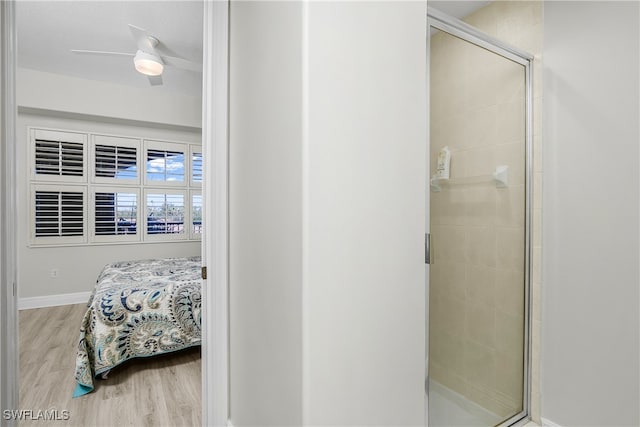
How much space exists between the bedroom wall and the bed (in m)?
1.82

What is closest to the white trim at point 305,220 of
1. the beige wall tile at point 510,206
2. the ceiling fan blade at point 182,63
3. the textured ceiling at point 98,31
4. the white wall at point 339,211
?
the white wall at point 339,211

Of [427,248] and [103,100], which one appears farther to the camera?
[103,100]

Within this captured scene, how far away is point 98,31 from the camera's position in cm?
295

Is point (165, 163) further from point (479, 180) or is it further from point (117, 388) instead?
point (479, 180)

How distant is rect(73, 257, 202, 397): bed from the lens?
231 cm

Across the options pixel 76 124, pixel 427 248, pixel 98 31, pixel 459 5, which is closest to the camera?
pixel 427 248

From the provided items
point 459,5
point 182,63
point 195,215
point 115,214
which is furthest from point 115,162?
point 459,5

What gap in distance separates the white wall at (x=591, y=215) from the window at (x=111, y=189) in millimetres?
4495

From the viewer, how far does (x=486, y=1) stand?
201 centimetres

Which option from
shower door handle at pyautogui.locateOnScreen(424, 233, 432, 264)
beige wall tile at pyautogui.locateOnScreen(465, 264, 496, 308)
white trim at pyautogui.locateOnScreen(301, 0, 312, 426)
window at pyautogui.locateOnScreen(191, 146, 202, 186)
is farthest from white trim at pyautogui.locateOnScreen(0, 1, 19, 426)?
window at pyautogui.locateOnScreen(191, 146, 202, 186)

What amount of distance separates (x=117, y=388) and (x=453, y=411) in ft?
7.06

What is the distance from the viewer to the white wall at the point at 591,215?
149 cm

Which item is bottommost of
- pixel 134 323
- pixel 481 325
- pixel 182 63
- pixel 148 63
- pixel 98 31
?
pixel 134 323

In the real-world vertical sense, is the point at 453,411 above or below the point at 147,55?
below
